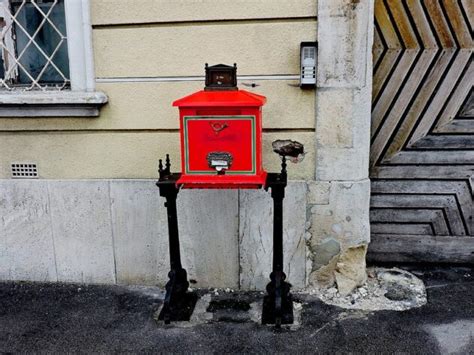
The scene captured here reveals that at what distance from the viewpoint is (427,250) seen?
15.6 ft

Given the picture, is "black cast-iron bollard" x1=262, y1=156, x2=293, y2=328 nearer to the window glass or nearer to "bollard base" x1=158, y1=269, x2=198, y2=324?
"bollard base" x1=158, y1=269, x2=198, y2=324

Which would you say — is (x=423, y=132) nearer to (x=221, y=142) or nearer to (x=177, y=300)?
(x=221, y=142)

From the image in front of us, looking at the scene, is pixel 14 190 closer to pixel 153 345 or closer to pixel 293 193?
pixel 153 345

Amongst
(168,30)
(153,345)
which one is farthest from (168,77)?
(153,345)

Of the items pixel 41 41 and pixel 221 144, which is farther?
pixel 41 41

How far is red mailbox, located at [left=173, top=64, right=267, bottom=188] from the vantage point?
3.48 meters

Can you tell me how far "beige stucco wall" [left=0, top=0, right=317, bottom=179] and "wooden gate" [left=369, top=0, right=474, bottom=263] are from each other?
808mm

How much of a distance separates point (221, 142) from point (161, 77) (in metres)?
1.00

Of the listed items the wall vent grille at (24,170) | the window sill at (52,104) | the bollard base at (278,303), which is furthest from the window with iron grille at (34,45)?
the bollard base at (278,303)

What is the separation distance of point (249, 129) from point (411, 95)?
68.8 inches

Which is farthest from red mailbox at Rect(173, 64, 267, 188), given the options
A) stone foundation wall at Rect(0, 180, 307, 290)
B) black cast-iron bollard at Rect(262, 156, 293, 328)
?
stone foundation wall at Rect(0, 180, 307, 290)

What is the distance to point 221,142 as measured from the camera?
354cm

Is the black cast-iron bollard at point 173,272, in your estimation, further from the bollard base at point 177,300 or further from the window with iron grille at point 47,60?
the window with iron grille at point 47,60

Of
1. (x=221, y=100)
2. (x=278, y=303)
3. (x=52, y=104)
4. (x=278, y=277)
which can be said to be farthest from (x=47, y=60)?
(x=278, y=303)
